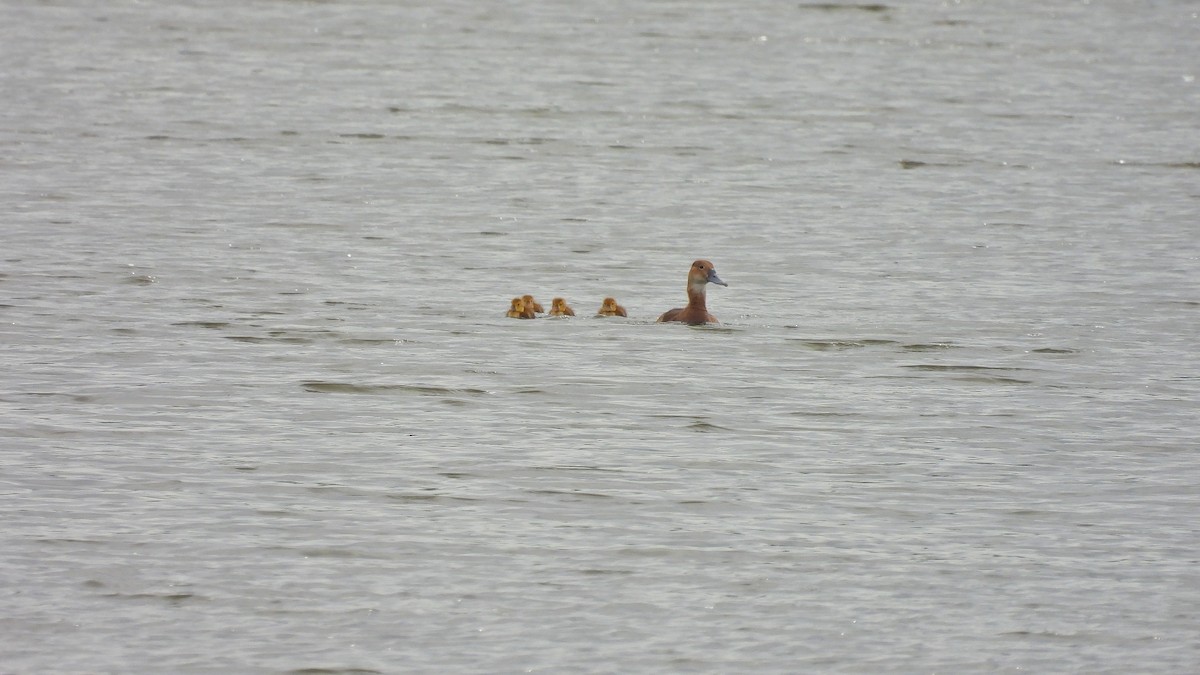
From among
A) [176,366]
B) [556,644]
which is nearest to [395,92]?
[176,366]

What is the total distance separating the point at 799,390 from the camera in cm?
1498

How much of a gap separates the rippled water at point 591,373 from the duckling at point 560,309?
88mm

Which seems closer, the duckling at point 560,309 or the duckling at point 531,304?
the duckling at point 531,304

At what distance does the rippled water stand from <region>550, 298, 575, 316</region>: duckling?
0.29 ft

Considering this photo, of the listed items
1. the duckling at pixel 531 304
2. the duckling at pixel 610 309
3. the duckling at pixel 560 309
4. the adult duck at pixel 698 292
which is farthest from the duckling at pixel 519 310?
the adult duck at pixel 698 292

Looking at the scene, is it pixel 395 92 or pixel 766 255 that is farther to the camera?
pixel 395 92

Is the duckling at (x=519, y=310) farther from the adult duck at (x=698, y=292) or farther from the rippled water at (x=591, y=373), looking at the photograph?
the adult duck at (x=698, y=292)

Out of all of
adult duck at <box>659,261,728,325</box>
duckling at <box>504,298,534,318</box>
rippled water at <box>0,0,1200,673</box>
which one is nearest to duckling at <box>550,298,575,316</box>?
rippled water at <box>0,0,1200,673</box>

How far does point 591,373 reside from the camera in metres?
15.5

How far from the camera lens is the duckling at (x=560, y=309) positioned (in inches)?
679

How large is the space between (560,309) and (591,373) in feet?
5.96

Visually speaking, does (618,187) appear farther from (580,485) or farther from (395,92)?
(580,485)

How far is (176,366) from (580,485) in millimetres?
4090

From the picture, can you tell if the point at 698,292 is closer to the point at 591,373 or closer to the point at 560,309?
the point at 560,309
